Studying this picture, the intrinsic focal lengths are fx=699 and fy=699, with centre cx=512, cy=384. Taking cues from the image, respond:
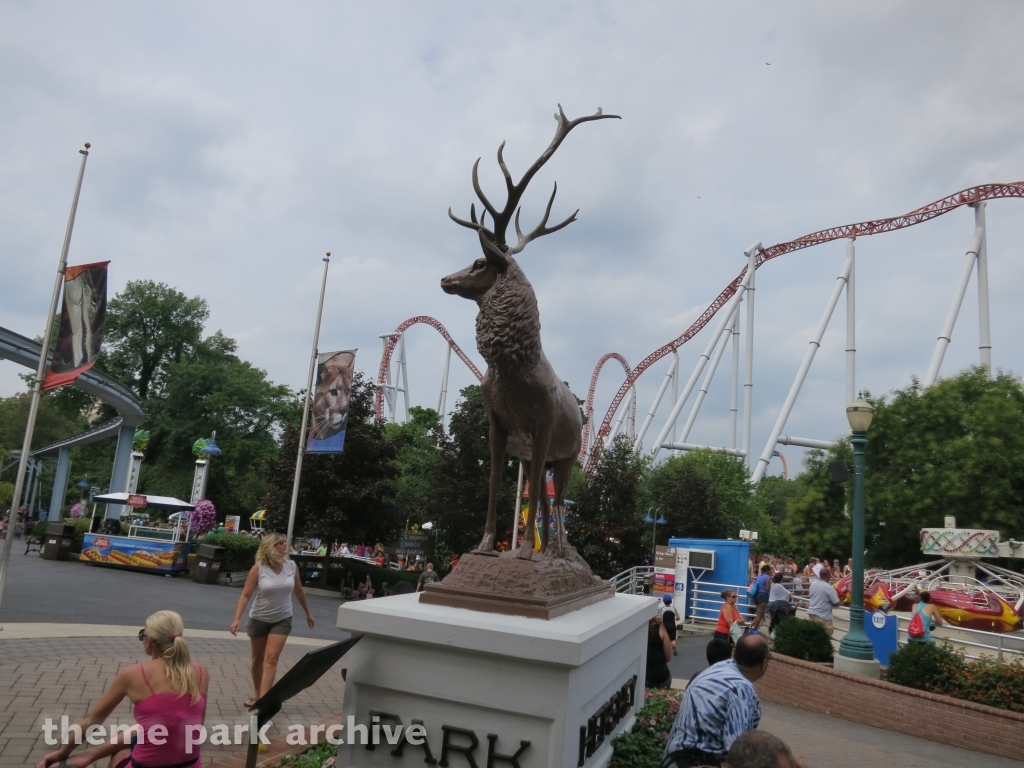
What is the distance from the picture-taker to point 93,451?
46.9 m

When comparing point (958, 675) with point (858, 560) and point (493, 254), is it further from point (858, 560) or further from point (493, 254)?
point (493, 254)

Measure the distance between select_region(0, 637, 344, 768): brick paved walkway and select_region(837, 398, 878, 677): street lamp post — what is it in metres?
6.99

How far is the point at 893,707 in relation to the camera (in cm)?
871

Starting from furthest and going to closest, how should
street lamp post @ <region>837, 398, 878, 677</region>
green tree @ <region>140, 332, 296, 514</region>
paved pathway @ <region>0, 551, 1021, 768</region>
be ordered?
green tree @ <region>140, 332, 296, 514</region>, street lamp post @ <region>837, 398, 878, 677</region>, paved pathway @ <region>0, 551, 1021, 768</region>

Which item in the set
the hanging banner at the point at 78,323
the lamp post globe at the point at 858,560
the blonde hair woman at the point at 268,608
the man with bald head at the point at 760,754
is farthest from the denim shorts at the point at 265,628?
the lamp post globe at the point at 858,560

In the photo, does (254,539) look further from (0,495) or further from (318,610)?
(0,495)

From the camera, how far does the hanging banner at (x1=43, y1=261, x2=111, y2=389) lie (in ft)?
29.2

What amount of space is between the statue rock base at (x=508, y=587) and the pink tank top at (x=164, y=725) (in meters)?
1.57

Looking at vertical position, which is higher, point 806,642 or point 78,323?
point 78,323

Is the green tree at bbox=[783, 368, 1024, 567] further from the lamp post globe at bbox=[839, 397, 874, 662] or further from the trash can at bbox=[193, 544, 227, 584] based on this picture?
the trash can at bbox=[193, 544, 227, 584]

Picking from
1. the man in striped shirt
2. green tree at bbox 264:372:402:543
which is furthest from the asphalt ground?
the man in striped shirt

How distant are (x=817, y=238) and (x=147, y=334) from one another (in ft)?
126

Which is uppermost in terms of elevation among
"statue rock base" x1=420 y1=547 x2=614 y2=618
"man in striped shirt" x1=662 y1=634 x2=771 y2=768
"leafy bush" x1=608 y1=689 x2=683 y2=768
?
"statue rock base" x1=420 y1=547 x2=614 y2=618

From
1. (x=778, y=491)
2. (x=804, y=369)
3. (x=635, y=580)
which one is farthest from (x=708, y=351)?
(x=778, y=491)
